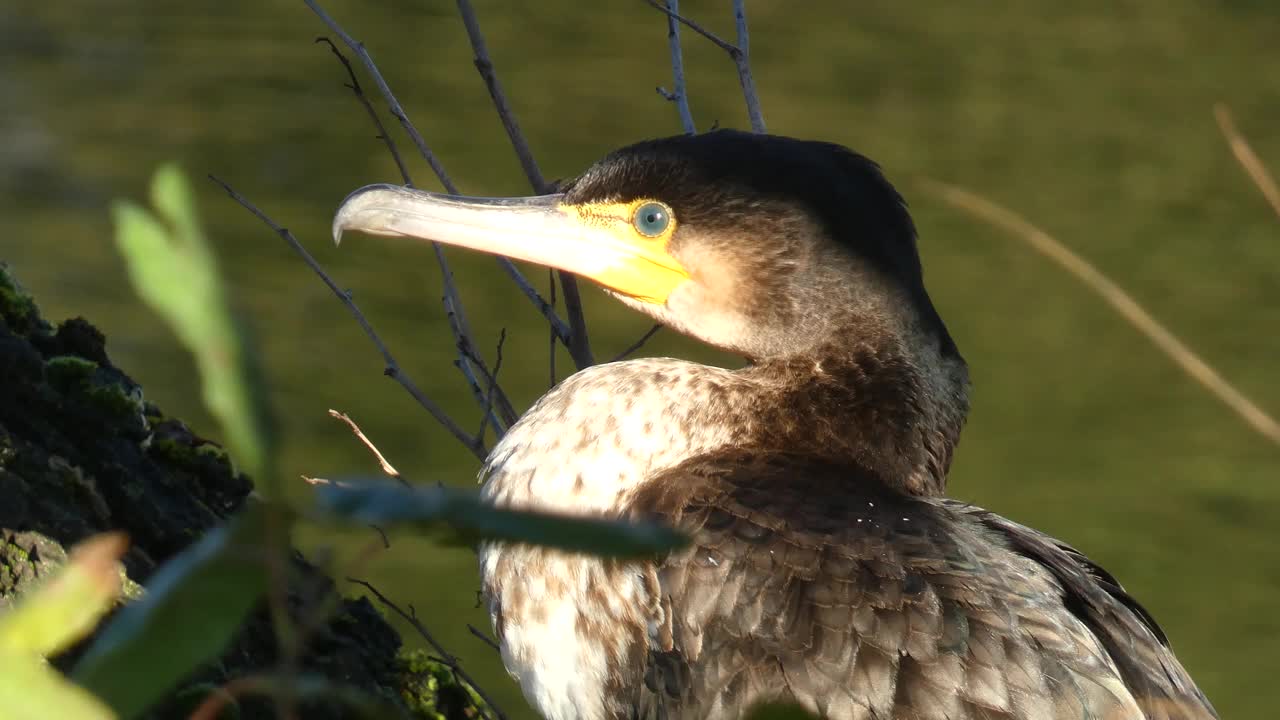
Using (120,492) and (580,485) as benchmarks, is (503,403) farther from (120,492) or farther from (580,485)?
(120,492)

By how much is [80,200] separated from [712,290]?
22.1 feet

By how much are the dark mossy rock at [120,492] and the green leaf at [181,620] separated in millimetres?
1262

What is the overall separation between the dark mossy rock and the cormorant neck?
720 mm

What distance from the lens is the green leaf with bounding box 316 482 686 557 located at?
1.66 feet

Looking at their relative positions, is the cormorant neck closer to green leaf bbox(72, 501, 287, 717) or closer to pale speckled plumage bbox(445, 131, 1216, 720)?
pale speckled plumage bbox(445, 131, 1216, 720)

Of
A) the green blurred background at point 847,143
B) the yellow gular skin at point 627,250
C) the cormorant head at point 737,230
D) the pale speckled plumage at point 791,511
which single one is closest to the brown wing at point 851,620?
the pale speckled plumage at point 791,511

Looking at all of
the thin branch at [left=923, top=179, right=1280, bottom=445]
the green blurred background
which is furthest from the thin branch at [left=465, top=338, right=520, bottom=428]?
the green blurred background

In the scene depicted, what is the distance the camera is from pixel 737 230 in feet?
7.77

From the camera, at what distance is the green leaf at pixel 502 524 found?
51 centimetres

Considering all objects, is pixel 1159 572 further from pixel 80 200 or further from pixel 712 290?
pixel 80 200

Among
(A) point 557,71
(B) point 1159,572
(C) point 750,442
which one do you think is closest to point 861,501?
(C) point 750,442

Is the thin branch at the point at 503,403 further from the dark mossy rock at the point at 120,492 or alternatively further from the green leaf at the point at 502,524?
the green leaf at the point at 502,524

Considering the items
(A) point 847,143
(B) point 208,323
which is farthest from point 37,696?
(A) point 847,143

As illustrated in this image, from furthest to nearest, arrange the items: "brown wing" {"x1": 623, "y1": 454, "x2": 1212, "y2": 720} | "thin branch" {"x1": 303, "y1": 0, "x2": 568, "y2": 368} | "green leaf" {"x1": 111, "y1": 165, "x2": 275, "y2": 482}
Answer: "thin branch" {"x1": 303, "y1": 0, "x2": 568, "y2": 368} → "brown wing" {"x1": 623, "y1": 454, "x2": 1212, "y2": 720} → "green leaf" {"x1": 111, "y1": 165, "x2": 275, "y2": 482}
